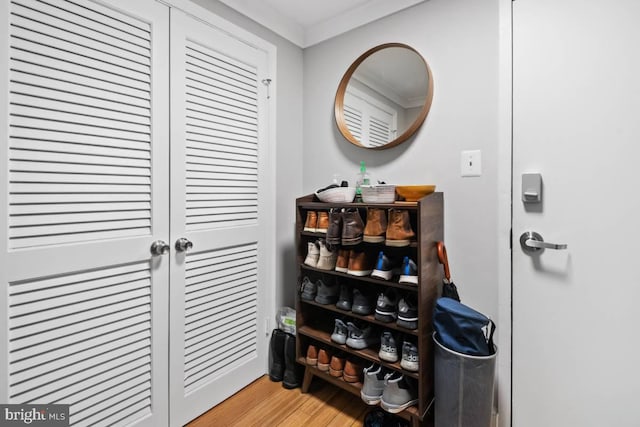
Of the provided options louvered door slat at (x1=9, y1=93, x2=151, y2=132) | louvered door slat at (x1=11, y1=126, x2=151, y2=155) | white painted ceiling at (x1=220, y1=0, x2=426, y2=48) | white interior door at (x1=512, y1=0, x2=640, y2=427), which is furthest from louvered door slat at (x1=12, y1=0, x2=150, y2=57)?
white interior door at (x1=512, y1=0, x2=640, y2=427)

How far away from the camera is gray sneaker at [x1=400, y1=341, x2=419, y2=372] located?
53.0 inches

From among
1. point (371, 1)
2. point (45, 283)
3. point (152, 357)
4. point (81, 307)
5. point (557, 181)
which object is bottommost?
point (152, 357)

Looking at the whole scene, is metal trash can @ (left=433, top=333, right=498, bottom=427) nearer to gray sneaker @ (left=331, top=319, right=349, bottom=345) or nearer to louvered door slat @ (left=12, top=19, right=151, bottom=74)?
gray sneaker @ (left=331, top=319, right=349, bottom=345)

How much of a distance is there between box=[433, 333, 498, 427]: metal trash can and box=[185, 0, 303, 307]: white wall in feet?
3.50

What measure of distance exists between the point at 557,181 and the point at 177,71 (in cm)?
172

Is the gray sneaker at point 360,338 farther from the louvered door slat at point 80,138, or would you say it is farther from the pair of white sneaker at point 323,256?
the louvered door slat at point 80,138

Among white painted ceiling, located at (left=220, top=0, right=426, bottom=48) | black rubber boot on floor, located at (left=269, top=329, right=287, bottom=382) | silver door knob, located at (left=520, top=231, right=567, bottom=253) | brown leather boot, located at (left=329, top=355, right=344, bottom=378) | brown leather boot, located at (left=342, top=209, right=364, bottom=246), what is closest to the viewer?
silver door knob, located at (left=520, top=231, right=567, bottom=253)

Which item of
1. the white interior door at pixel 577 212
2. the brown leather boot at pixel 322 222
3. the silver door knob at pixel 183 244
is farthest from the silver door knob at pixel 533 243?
the silver door knob at pixel 183 244

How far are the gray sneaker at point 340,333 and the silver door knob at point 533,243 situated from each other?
91 cm

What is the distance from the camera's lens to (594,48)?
3.85ft

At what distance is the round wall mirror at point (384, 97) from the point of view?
1.61 metres

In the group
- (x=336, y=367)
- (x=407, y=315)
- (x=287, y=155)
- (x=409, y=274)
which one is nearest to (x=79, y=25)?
(x=287, y=155)

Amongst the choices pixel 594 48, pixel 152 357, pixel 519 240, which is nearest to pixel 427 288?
pixel 519 240

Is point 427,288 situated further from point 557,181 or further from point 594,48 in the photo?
point 594,48
